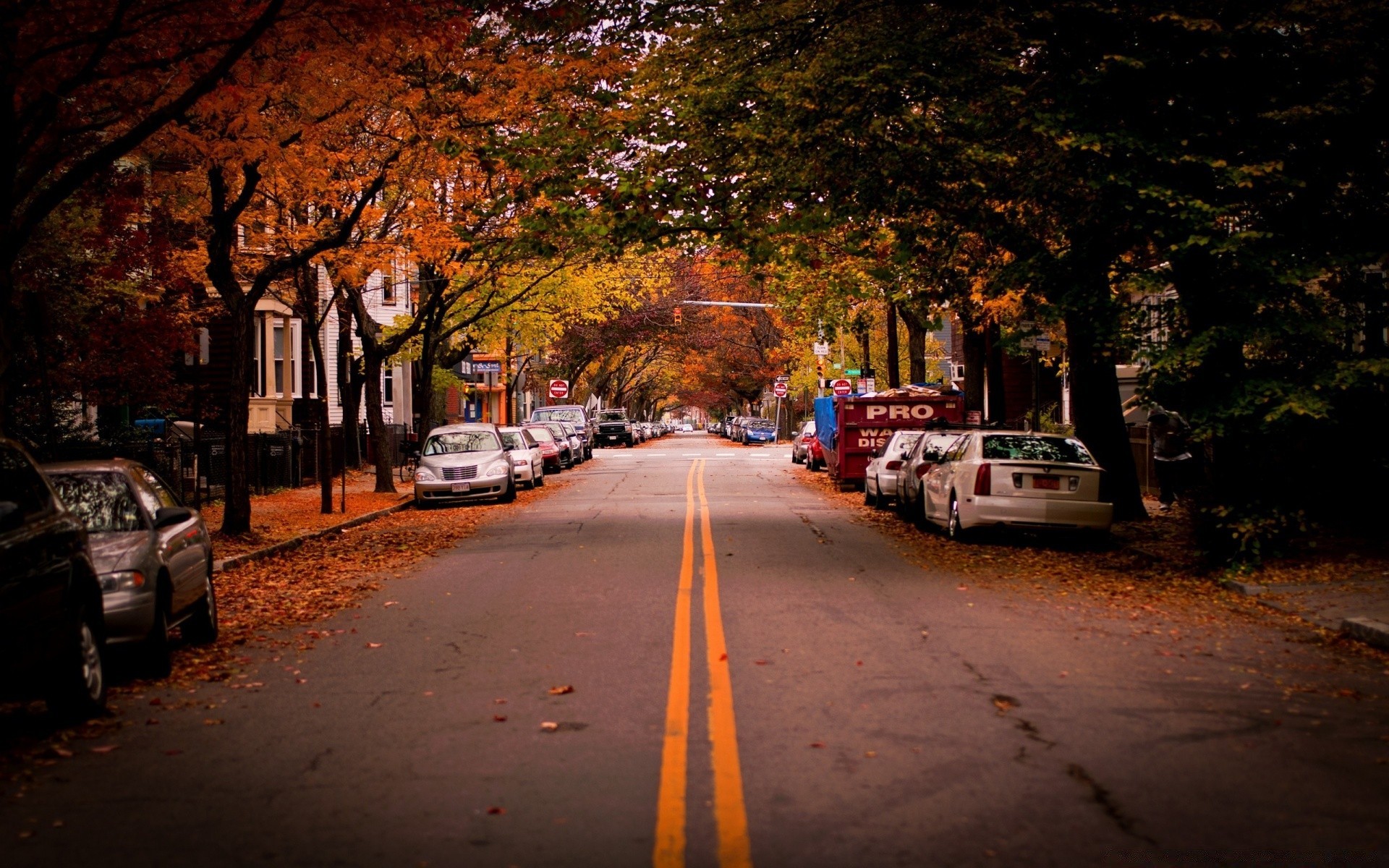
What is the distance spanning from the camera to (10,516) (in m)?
6.91

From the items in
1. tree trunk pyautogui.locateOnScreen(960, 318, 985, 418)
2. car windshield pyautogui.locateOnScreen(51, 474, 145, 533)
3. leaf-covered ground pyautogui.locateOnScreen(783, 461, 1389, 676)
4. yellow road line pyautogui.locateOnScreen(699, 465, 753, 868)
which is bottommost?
leaf-covered ground pyautogui.locateOnScreen(783, 461, 1389, 676)

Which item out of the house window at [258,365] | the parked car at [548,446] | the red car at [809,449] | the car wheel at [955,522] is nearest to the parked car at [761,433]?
the red car at [809,449]

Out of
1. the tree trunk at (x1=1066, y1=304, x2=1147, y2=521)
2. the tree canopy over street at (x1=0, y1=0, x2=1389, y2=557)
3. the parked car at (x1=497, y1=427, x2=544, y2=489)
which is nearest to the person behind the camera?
the tree canopy over street at (x1=0, y1=0, x2=1389, y2=557)

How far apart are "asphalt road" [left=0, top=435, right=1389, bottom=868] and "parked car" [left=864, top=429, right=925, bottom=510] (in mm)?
12453

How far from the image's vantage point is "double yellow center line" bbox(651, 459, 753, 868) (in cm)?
520

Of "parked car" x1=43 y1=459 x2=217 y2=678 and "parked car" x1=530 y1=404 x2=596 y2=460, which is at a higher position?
"parked car" x1=530 y1=404 x2=596 y2=460

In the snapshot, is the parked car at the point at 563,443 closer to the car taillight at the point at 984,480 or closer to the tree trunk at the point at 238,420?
the tree trunk at the point at 238,420

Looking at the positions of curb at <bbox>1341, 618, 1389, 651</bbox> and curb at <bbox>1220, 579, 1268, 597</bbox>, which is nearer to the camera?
curb at <bbox>1341, 618, 1389, 651</bbox>

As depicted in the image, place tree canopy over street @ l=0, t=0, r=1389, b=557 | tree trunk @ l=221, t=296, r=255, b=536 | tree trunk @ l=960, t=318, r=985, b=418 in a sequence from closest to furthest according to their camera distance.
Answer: tree canopy over street @ l=0, t=0, r=1389, b=557, tree trunk @ l=221, t=296, r=255, b=536, tree trunk @ l=960, t=318, r=985, b=418

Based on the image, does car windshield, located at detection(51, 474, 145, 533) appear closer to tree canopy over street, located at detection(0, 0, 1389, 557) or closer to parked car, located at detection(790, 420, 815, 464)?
tree canopy over street, located at detection(0, 0, 1389, 557)

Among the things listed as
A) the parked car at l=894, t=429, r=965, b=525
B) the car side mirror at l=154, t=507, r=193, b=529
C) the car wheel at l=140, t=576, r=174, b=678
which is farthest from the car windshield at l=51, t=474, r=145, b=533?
the parked car at l=894, t=429, r=965, b=525

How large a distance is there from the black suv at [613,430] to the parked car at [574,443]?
22.9m

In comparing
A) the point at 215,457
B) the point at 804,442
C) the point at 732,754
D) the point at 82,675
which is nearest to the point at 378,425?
the point at 215,457

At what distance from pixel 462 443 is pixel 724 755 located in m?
21.9
